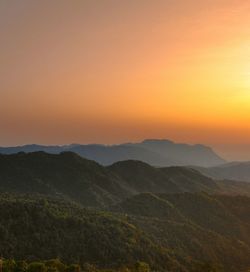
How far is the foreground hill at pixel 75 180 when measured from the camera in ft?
477

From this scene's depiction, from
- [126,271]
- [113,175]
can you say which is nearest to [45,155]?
[113,175]

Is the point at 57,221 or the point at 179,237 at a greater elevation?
the point at 57,221

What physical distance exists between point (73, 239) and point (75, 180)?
86262 millimetres

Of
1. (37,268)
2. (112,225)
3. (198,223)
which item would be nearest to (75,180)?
(198,223)

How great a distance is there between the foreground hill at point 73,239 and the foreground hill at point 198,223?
31.2ft

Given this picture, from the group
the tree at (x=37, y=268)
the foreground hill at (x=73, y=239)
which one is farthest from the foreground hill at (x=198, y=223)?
the tree at (x=37, y=268)

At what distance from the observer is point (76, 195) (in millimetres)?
147125

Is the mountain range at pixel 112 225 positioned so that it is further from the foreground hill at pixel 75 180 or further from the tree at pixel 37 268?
the tree at pixel 37 268

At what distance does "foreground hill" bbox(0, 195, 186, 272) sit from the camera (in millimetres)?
69500

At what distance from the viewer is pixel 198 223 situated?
12000cm

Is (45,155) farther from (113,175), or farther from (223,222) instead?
(223,222)

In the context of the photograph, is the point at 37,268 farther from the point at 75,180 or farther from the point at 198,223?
the point at 75,180

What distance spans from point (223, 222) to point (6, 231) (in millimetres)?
75295

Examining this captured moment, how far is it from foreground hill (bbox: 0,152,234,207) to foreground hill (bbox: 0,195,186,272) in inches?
2088
